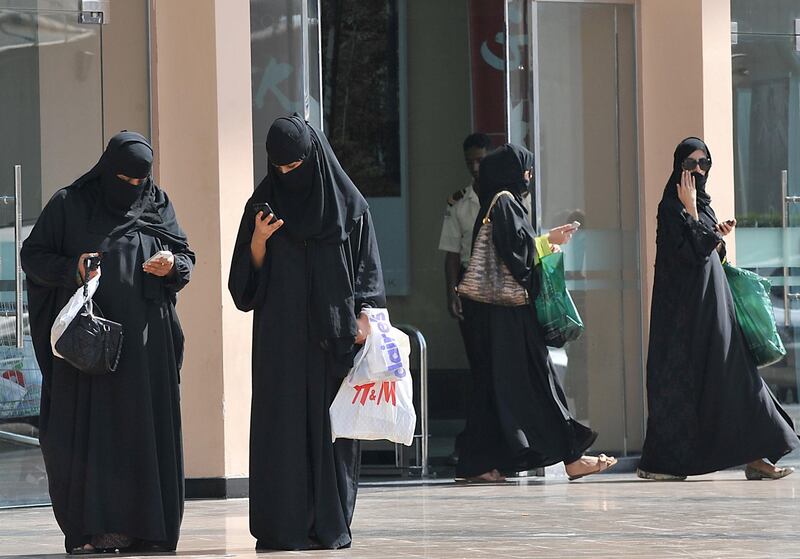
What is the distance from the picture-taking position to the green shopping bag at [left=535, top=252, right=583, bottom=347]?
8.70m

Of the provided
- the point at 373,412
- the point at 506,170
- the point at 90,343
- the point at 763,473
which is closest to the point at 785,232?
the point at 763,473

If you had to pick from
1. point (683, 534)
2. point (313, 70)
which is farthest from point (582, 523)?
point (313, 70)

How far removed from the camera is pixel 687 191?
8797 millimetres

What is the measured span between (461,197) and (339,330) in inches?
167

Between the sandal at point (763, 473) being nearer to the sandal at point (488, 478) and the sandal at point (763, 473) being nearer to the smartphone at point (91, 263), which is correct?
the sandal at point (488, 478)

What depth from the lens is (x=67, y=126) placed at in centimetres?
852

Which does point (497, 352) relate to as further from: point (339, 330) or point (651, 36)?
point (339, 330)

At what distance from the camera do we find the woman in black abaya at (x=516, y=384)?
871 cm

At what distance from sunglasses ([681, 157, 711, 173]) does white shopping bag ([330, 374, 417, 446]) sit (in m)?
3.22

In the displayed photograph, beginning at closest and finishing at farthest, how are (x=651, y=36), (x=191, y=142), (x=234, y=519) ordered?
1. (x=234, y=519)
2. (x=191, y=142)
3. (x=651, y=36)

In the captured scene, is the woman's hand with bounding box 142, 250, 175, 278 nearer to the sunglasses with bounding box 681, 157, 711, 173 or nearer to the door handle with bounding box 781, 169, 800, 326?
the sunglasses with bounding box 681, 157, 711, 173

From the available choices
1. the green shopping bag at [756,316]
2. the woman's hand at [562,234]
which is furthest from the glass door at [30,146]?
the green shopping bag at [756,316]

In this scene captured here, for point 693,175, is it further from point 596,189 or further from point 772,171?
point 772,171

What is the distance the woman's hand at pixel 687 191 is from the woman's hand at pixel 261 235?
3.32m
